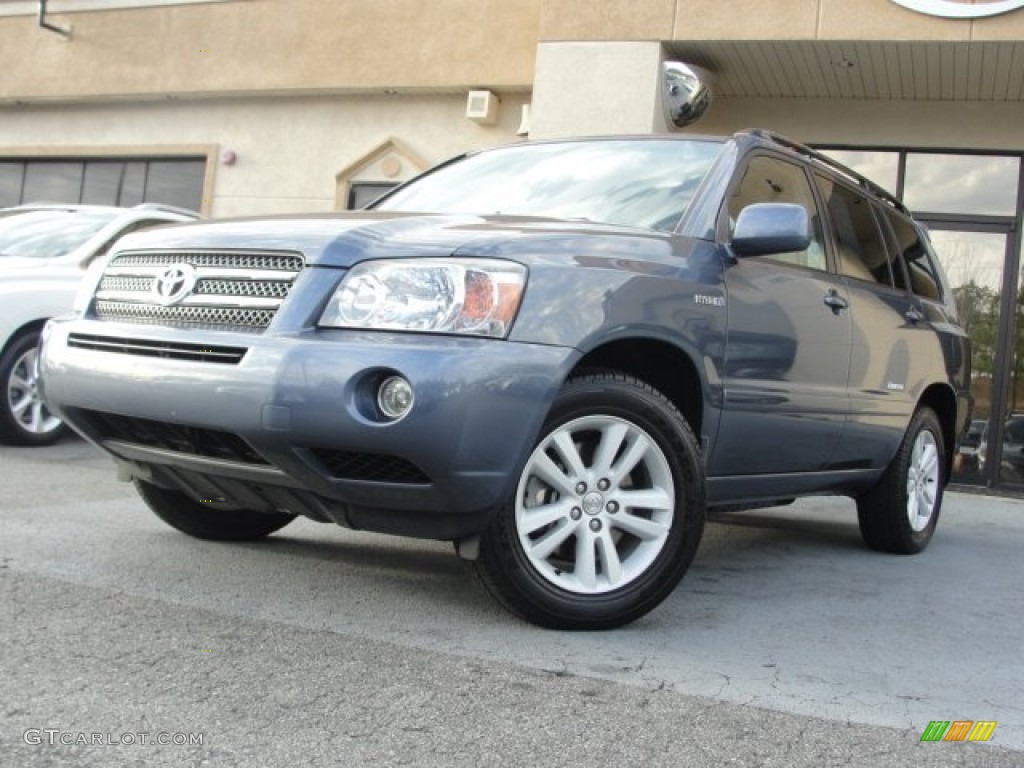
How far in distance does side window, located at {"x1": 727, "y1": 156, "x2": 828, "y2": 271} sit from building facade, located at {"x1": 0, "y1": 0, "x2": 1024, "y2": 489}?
513 centimetres

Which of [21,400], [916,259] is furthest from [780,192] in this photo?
[21,400]

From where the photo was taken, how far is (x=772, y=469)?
13.2ft

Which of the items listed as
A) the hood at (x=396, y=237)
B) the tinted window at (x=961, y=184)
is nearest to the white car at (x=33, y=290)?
the hood at (x=396, y=237)

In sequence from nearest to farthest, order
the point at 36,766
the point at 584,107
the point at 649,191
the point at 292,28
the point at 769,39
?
the point at 36,766 → the point at 649,191 → the point at 769,39 → the point at 584,107 → the point at 292,28

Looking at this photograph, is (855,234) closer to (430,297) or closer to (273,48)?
(430,297)

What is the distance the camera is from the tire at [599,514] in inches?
119

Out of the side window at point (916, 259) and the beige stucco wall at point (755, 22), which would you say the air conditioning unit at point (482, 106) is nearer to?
the beige stucco wall at point (755, 22)

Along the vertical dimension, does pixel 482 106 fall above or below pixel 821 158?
above

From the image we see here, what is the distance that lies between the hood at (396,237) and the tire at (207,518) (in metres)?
1.05

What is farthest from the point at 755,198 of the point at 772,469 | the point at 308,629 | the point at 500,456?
the point at 308,629

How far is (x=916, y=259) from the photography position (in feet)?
18.5

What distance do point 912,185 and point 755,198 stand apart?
22.5ft

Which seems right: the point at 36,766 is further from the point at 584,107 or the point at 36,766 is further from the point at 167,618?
the point at 584,107

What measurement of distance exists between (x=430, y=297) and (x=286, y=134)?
10700 mm
